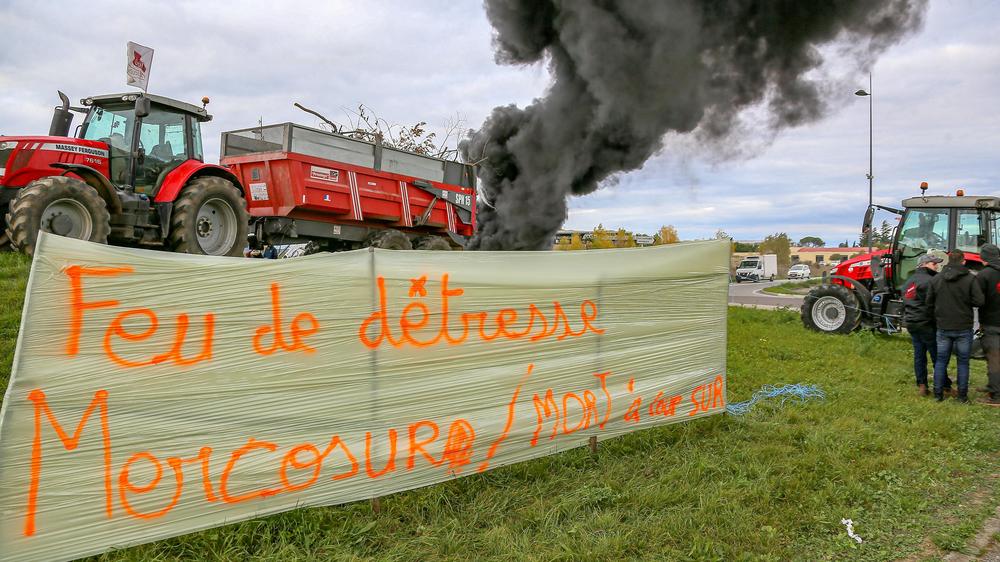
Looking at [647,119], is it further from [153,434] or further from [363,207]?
[153,434]

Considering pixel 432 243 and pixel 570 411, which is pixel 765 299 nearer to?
pixel 432 243

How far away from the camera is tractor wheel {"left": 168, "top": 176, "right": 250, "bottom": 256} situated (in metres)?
8.10

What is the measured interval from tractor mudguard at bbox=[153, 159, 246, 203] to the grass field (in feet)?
8.48

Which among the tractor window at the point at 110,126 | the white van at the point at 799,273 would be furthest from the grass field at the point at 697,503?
the white van at the point at 799,273

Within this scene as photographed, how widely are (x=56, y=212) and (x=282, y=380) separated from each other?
509cm

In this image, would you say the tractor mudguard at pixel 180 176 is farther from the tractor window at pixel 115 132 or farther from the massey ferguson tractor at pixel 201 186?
the tractor window at pixel 115 132

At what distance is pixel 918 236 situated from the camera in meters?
10.3

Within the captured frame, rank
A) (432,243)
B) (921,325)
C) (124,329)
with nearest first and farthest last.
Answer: (124,329) → (921,325) → (432,243)

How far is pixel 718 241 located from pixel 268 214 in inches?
291

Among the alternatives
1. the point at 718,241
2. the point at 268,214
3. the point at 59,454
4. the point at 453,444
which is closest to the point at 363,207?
the point at 268,214

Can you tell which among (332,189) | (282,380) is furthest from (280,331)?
(332,189)

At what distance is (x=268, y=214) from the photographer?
10242 millimetres

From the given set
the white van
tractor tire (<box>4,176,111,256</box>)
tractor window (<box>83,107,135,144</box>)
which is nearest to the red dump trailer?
tractor window (<box>83,107,135,144</box>)

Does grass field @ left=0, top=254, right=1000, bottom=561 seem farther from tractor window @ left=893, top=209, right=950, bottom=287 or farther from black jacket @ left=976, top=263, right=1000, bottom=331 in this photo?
tractor window @ left=893, top=209, right=950, bottom=287
